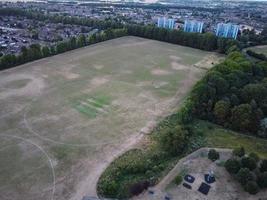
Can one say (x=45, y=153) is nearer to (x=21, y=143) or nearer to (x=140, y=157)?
(x=21, y=143)

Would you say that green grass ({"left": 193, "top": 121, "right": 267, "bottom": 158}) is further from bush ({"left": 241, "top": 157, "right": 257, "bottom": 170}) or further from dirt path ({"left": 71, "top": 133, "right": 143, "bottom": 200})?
dirt path ({"left": 71, "top": 133, "right": 143, "bottom": 200})

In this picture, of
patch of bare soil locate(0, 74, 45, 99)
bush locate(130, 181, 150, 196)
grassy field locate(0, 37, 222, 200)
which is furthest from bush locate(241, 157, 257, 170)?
patch of bare soil locate(0, 74, 45, 99)

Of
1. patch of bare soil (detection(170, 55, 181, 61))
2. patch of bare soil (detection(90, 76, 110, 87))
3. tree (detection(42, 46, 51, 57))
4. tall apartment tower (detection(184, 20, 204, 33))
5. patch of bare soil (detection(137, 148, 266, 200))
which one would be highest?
tall apartment tower (detection(184, 20, 204, 33))

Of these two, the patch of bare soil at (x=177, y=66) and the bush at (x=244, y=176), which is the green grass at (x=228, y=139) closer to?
the bush at (x=244, y=176)

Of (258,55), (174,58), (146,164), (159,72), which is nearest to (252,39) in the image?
(258,55)

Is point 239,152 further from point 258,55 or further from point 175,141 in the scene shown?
point 258,55

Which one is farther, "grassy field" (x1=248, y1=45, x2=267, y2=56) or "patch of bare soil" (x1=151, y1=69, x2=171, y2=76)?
"grassy field" (x1=248, y1=45, x2=267, y2=56)
